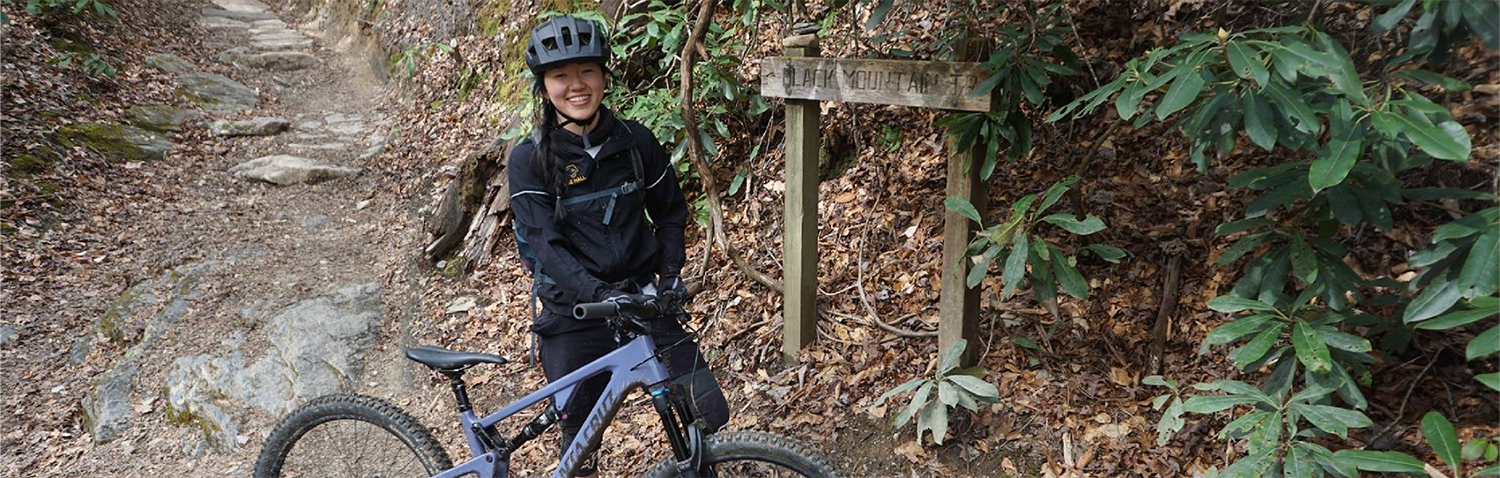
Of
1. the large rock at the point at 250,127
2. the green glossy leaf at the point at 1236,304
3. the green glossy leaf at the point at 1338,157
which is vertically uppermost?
the green glossy leaf at the point at 1338,157

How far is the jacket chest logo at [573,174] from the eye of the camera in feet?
9.37

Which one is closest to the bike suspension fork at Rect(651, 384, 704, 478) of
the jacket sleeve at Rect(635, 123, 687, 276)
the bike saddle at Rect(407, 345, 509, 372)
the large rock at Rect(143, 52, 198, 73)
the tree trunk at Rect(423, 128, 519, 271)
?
the jacket sleeve at Rect(635, 123, 687, 276)

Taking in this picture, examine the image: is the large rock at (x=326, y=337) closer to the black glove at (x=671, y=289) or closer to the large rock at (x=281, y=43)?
the black glove at (x=671, y=289)

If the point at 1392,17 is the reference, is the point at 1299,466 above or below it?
below

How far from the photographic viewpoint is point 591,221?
2912 mm

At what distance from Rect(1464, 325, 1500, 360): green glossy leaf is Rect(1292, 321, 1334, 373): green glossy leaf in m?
0.31

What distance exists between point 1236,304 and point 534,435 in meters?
2.34

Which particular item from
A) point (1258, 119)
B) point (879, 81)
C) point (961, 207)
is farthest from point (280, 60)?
point (1258, 119)

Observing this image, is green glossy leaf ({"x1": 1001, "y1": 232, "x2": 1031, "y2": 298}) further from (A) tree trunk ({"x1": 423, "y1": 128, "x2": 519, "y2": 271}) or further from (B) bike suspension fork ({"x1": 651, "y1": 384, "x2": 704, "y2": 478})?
(A) tree trunk ({"x1": 423, "y1": 128, "x2": 519, "y2": 271})

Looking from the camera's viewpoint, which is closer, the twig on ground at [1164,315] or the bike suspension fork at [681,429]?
the bike suspension fork at [681,429]

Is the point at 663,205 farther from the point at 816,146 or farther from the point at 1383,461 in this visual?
the point at 1383,461

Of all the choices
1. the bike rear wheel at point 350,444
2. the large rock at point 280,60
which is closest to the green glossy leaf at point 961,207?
the bike rear wheel at point 350,444

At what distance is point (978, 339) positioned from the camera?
11.9 feet

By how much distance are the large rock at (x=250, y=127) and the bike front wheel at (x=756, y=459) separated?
9.54 m
